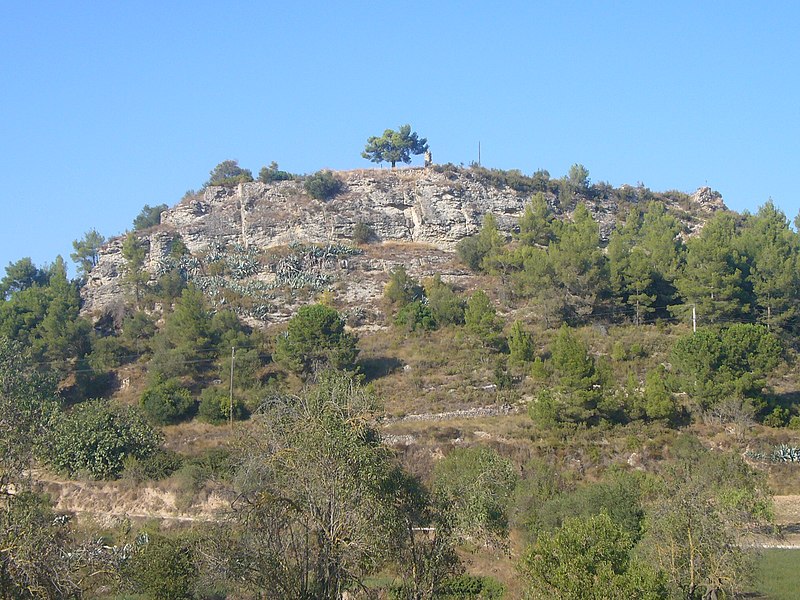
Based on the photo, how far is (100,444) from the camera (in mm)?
38875

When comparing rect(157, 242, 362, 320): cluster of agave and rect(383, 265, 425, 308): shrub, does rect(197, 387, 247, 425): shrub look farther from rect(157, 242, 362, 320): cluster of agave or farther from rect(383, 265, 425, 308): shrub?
rect(383, 265, 425, 308): shrub

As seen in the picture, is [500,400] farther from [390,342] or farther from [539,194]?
[539,194]

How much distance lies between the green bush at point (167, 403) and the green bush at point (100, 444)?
6219mm

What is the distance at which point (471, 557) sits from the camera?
24.3 meters

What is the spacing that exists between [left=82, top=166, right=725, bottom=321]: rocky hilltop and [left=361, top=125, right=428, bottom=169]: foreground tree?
3.66 m

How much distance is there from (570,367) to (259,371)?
61.1 ft

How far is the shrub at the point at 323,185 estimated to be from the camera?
2933 inches

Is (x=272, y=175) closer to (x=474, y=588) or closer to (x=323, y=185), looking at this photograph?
(x=323, y=185)

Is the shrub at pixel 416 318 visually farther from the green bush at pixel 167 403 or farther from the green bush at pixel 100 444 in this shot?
the green bush at pixel 100 444

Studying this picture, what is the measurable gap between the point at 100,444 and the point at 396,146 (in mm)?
49368

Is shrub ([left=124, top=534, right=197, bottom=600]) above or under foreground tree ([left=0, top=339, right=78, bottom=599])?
under

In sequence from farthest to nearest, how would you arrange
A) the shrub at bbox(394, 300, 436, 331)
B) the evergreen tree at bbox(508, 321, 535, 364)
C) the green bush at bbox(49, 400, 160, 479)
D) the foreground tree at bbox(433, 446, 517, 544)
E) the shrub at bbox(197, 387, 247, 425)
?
the shrub at bbox(394, 300, 436, 331)
the evergreen tree at bbox(508, 321, 535, 364)
the shrub at bbox(197, 387, 247, 425)
the green bush at bbox(49, 400, 160, 479)
the foreground tree at bbox(433, 446, 517, 544)

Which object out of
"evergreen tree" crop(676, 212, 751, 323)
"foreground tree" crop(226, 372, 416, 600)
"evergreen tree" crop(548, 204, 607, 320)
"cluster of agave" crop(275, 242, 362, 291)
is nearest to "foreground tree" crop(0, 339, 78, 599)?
"foreground tree" crop(226, 372, 416, 600)

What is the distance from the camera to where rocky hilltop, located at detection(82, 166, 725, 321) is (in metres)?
65.8
